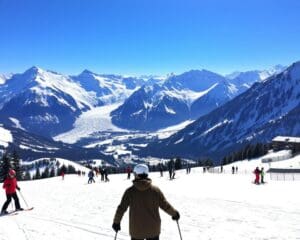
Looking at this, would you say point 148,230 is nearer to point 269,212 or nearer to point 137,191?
point 137,191

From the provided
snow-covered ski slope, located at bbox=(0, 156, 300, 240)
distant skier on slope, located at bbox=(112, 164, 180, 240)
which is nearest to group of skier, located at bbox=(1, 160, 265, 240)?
distant skier on slope, located at bbox=(112, 164, 180, 240)

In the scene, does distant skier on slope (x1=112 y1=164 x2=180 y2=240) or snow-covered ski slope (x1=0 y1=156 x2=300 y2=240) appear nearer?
distant skier on slope (x1=112 y1=164 x2=180 y2=240)

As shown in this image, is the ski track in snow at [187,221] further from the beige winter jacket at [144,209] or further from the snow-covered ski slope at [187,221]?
the beige winter jacket at [144,209]

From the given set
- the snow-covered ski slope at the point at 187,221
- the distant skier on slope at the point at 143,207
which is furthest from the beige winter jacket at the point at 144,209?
the snow-covered ski slope at the point at 187,221

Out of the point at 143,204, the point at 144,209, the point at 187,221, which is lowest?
the point at 187,221

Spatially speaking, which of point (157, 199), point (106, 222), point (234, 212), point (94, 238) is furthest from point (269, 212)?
point (157, 199)

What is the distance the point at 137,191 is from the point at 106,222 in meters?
10.4

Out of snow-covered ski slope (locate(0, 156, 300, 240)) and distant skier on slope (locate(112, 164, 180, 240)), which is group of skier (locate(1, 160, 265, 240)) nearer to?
distant skier on slope (locate(112, 164, 180, 240))

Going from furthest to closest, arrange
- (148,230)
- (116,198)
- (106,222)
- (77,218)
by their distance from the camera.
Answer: (116,198)
(77,218)
(106,222)
(148,230)

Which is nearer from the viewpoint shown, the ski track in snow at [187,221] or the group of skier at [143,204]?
the group of skier at [143,204]

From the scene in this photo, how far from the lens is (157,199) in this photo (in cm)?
1024

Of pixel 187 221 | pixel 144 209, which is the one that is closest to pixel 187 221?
pixel 187 221

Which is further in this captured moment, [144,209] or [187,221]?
[187,221]

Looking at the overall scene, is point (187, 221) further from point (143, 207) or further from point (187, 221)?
point (143, 207)
